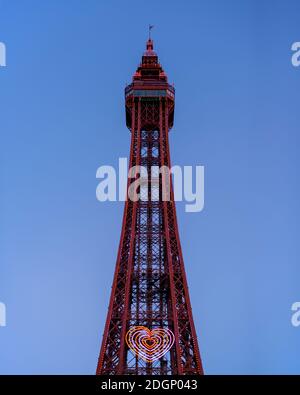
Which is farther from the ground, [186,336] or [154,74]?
[154,74]

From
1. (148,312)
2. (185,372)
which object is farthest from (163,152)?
(185,372)

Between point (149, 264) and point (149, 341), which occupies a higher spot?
point (149, 264)

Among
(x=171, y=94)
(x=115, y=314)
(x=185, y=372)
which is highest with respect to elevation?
(x=171, y=94)

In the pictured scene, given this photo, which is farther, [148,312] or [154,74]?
[154,74]
